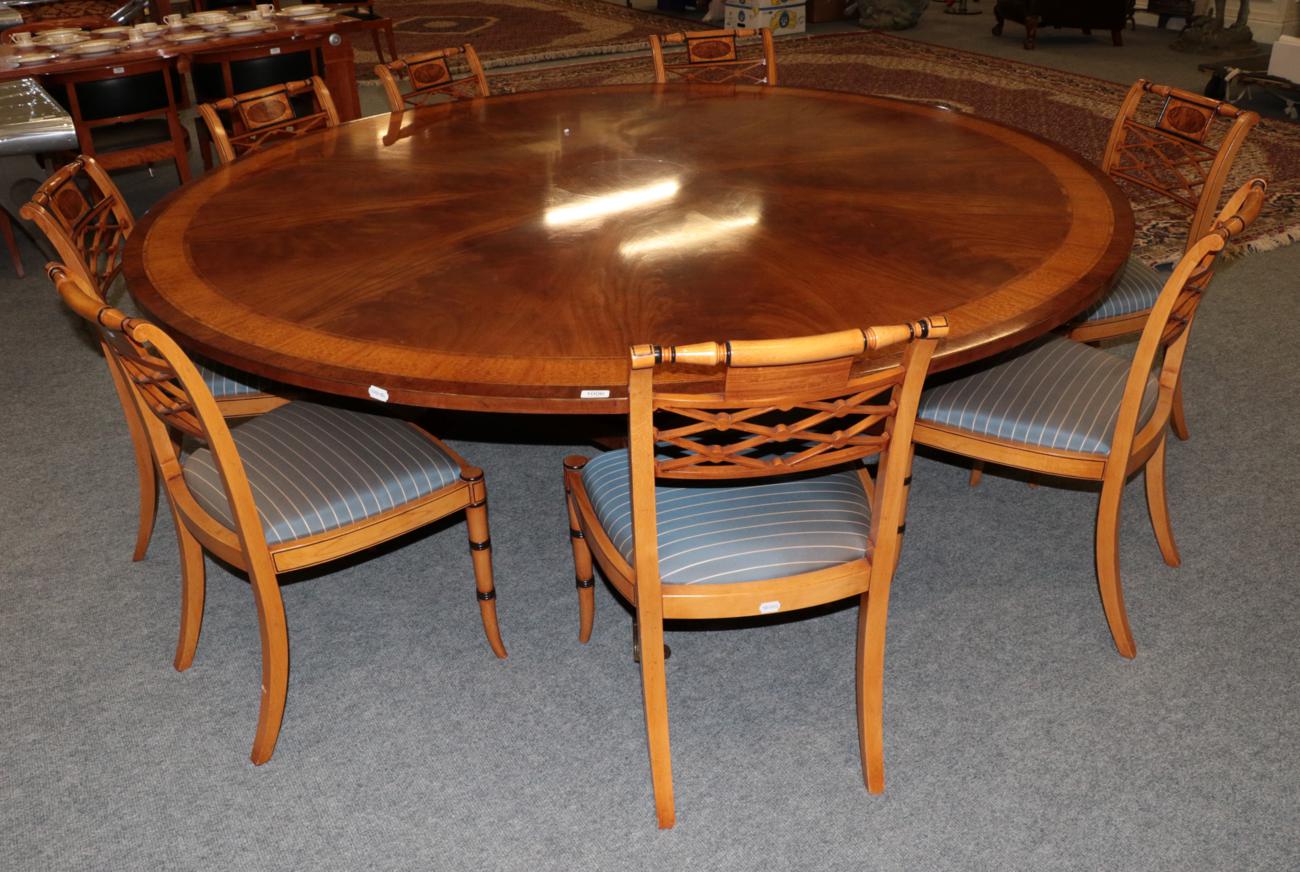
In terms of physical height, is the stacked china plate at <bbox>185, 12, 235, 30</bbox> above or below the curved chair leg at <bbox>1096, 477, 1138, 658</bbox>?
above

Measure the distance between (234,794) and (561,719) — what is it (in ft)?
1.88

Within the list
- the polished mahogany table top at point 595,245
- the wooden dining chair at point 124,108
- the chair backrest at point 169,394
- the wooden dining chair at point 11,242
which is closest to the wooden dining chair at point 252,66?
the wooden dining chair at point 124,108

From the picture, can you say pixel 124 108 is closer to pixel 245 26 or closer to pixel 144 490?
pixel 245 26

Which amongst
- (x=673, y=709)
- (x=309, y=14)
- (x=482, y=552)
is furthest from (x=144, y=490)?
(x=309, y=14)

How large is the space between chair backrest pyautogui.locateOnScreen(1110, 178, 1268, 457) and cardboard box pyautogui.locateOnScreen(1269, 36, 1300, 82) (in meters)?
4.75

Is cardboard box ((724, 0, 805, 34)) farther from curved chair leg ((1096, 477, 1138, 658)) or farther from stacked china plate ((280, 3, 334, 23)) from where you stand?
curved chair leg ((1096, 477, 1138, 658))

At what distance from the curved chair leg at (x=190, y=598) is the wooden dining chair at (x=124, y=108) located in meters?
2.43

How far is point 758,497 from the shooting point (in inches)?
69.6

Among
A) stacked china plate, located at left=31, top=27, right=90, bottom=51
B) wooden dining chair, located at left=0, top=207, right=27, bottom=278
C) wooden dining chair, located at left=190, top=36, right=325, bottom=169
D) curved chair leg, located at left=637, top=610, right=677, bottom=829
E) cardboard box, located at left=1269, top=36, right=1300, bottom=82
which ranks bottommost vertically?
curved chair leg, located at left=637, top=610, right=677, bottom=829

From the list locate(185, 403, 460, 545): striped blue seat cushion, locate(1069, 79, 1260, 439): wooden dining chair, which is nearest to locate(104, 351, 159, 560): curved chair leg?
locate(185, 403, 460, 545): striped blue seat cushion

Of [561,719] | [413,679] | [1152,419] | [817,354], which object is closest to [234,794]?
[413,679]

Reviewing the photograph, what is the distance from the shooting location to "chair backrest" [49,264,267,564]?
156 centimetres

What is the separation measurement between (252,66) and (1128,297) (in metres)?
3.49

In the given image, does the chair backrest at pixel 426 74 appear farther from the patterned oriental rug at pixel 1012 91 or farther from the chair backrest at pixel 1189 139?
the patterned oriental rug at pixel 1012 91
